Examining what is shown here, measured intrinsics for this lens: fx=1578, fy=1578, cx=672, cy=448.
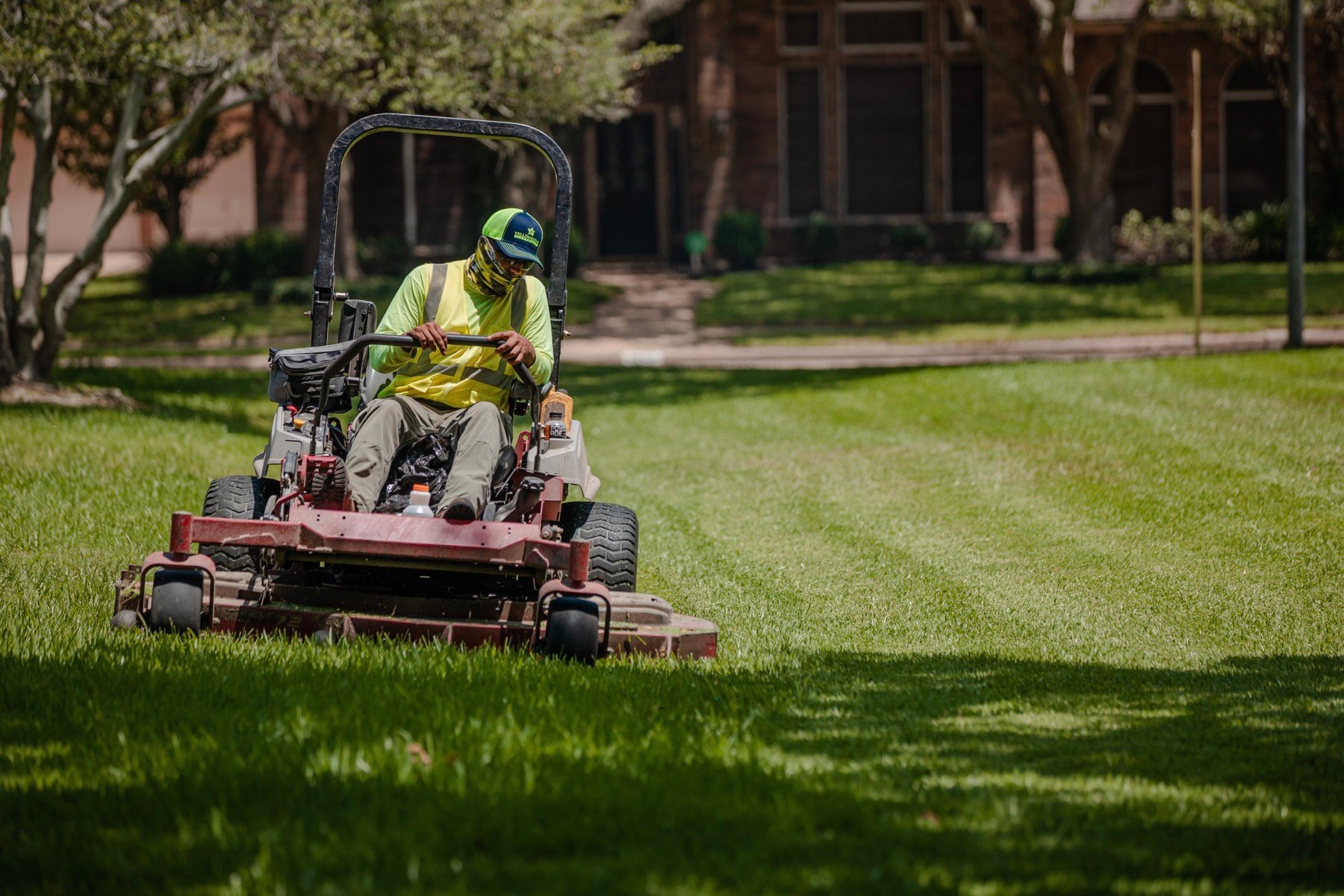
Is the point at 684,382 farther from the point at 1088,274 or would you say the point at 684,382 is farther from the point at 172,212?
the point at 172,212

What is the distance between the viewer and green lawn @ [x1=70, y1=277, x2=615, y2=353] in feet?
78.0

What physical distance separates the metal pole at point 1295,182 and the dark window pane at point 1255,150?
45.3 feet

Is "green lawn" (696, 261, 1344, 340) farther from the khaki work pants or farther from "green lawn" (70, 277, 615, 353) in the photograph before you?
the khaki work pants

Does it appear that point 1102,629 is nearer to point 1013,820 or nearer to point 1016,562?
point 1016,562

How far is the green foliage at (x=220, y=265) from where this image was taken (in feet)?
93.6

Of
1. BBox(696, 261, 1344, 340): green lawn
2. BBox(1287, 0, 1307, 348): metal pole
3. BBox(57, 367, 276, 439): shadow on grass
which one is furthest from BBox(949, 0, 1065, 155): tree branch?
BBox(57, 367, 276, 439): shadow on grass

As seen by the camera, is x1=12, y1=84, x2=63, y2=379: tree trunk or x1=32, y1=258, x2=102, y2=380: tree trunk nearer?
x1=12, y1=84, x2=63, y2=379: tree trunk

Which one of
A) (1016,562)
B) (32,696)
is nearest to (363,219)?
(1016,562)

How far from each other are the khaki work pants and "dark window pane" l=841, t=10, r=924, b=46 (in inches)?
1019

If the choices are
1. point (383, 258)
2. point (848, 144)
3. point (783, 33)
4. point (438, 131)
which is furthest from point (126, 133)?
point (848, 144)

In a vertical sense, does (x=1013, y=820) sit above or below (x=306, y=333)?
below

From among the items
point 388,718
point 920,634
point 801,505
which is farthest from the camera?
point 801,505

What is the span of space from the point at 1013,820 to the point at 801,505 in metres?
6.68

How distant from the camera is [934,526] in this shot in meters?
10.3
